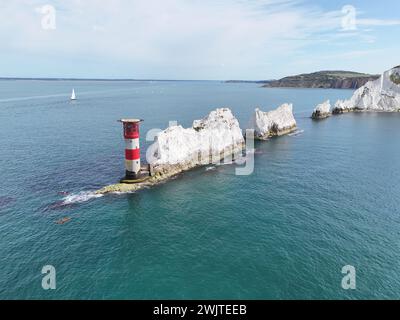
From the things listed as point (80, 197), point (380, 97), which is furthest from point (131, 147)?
point (380, 97)

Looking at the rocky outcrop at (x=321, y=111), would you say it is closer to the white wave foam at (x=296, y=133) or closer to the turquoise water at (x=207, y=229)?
the white wave foam at (x=296, y=133)

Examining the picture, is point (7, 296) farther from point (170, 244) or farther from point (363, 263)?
point (363, 263)

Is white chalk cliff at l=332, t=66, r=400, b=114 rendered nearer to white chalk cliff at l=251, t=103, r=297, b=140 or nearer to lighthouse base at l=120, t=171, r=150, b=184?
white chalk cliff at l=251, t=103, r=297, b=140

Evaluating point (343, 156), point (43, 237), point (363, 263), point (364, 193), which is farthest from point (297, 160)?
point (43, 237)

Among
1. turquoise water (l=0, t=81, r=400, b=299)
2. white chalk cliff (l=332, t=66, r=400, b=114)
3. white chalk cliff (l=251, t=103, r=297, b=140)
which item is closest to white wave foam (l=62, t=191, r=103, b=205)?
turquoise water (l=0, t=81, r=400, b=299)

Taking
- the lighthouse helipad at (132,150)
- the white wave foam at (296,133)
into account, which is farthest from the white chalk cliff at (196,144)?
the white wave foam at (296,133)

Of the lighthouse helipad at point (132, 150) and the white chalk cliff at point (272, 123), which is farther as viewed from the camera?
the white chalk cliff at point (272, 123)
